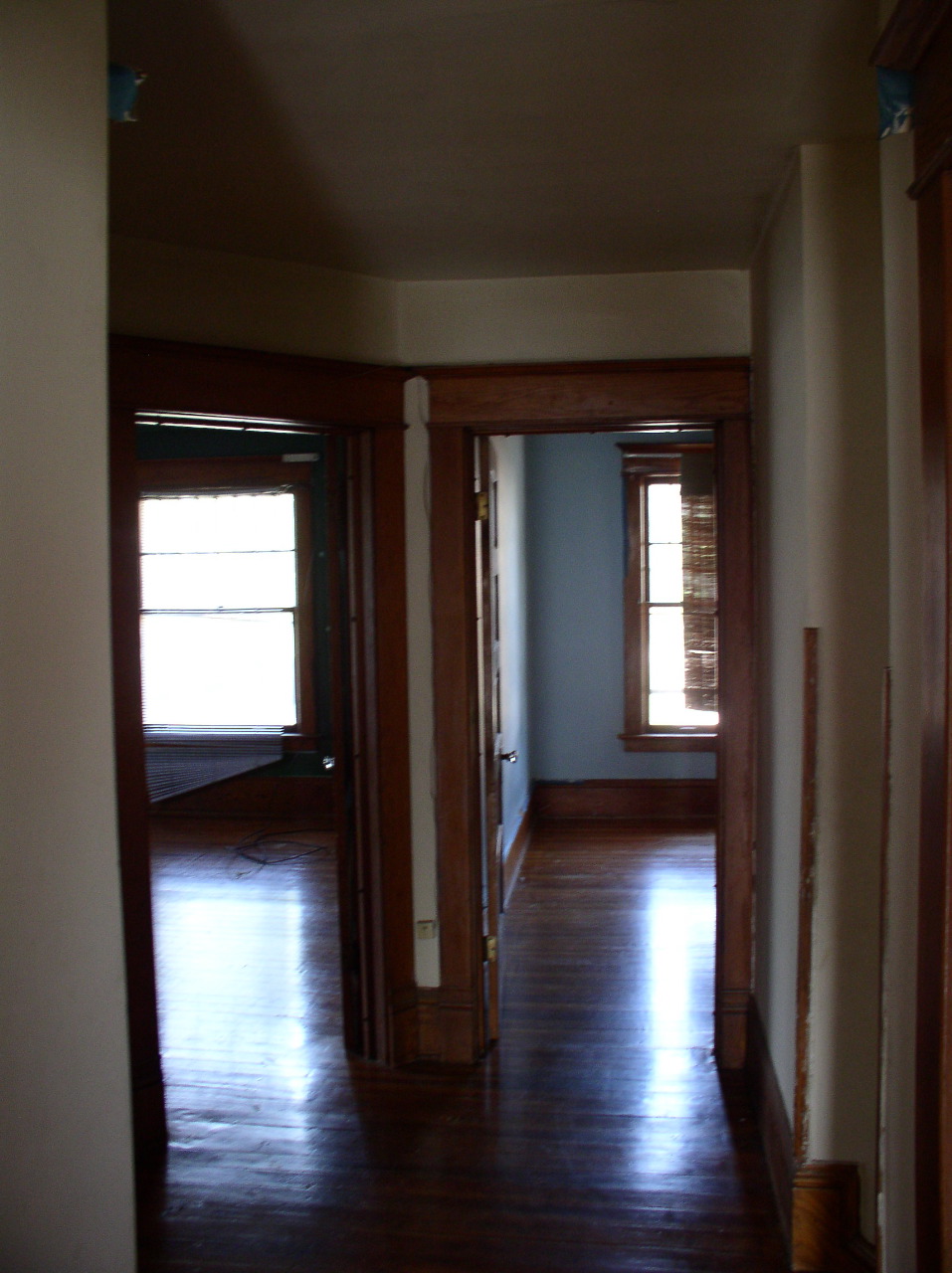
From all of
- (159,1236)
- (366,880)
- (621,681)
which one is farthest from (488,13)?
(621,681)

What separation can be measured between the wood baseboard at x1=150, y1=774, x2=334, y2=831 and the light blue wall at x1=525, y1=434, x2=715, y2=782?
57.6 inches

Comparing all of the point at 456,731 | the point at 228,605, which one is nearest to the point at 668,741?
the point at 228,605

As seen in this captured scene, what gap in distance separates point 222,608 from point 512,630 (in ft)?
Answer: 7.45

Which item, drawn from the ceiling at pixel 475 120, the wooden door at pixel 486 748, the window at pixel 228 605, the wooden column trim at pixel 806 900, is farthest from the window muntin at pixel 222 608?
the wooden column trim at pixel 806 900

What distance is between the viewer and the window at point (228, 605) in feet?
23.3

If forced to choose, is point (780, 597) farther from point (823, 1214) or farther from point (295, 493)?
point (295, 493)

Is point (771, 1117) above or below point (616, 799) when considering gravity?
below

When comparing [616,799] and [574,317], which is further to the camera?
[616,799]

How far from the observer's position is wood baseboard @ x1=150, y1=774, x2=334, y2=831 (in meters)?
7.02

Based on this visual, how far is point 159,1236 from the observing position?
104 inches

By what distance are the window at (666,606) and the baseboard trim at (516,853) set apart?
81cm

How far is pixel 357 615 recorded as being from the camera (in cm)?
352

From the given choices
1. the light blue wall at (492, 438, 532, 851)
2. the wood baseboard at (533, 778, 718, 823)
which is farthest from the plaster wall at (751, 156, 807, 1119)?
the wood baseboard at (533, 778, 718, 823)

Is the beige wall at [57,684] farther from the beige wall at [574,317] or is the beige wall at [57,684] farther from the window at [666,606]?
the window at [666,606]
